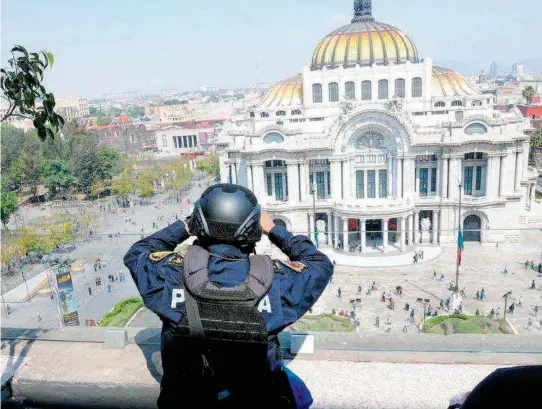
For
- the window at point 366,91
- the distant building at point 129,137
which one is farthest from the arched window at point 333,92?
the distant building at point 129,137

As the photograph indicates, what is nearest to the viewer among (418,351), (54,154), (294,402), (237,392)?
(237,392)

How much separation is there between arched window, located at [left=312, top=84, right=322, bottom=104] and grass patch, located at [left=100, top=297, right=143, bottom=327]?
22863 mm

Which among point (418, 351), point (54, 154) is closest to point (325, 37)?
point (54, 154)

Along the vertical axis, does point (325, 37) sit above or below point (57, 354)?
above

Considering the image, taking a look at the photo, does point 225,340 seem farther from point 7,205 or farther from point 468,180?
point 7,205

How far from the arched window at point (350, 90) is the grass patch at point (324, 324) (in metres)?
21.4

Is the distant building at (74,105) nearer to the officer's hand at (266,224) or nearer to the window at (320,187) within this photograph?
the window at (320,187)

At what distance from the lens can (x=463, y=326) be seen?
1491 cm

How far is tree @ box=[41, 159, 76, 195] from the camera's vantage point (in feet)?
149

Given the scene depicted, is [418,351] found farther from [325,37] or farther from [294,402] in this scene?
[325,37]

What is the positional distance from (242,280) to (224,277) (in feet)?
0.31

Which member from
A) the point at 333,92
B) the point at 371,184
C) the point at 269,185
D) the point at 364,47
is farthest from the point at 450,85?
the point at 269,185

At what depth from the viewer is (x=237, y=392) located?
261 centimetres

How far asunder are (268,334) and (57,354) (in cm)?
288
